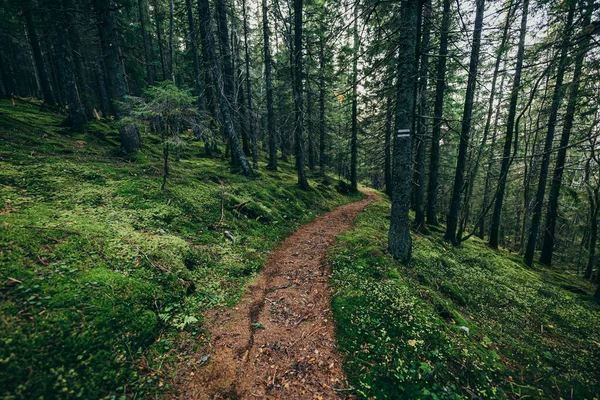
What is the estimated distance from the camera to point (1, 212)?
4.70 metres

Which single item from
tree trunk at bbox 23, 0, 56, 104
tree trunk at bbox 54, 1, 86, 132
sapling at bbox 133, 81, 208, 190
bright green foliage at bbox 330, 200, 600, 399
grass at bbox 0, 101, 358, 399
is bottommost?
bright green foliage at bbox 330, 200, 600, 399

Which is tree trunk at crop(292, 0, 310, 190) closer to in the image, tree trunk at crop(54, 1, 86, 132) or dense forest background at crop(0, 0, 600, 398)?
dense forest background at crop(0, 0, 600, 398)

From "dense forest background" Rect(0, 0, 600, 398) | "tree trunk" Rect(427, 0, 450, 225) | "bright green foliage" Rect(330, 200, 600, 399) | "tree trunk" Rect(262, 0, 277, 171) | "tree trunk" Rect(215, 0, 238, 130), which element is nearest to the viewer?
"dense forest background" Rect(0, 0, 600, 398)

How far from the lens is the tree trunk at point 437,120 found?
9.41 metres

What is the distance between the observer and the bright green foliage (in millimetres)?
3834

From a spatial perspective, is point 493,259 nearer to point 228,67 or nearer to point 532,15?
point 532,15

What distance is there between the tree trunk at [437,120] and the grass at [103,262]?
8.05 meters

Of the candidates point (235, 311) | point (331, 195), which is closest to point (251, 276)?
point (235, 311)

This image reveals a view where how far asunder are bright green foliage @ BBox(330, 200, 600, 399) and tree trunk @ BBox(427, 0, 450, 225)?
4.84 metres

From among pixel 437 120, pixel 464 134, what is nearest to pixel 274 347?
pixel 464 134

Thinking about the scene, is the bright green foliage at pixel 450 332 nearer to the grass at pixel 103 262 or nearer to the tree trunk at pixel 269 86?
the grass at pixel 103 262

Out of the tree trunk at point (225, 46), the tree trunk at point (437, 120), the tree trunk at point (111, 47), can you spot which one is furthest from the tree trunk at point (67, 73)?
the tree trunk at point (437, 120)

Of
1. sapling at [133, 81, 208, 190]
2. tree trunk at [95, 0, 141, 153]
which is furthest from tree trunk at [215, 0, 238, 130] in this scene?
sapling at [133, 81, 208, 190]

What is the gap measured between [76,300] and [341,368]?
4.26m
